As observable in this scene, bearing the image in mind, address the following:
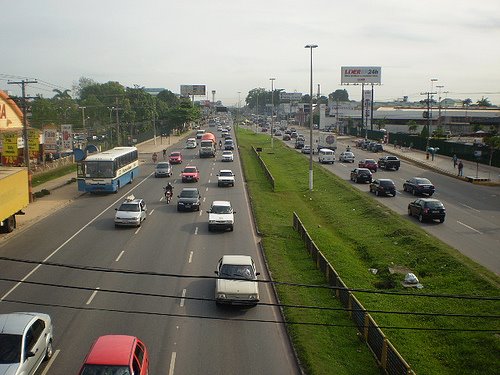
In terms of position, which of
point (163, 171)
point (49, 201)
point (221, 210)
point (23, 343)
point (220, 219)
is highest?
point (23, 343)

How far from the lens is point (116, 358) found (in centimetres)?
1248

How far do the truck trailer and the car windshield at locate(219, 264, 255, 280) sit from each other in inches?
540

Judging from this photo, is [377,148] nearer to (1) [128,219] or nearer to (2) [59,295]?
(1) [128,219]

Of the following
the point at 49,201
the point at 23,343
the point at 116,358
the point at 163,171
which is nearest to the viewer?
the point at 116,358

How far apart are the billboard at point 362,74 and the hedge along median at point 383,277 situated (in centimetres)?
8056

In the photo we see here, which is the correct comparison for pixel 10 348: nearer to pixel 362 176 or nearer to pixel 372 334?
pixel 372 334

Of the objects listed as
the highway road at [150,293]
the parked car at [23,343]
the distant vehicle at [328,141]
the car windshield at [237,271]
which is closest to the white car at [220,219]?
the highway road at [150,293]

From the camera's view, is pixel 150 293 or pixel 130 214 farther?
pixel 130 214

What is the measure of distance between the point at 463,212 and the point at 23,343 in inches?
1194

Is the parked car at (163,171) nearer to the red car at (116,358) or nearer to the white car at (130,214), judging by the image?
the white car at (130,214)

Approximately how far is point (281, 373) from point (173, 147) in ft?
286

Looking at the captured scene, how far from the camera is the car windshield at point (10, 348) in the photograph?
42.3ft

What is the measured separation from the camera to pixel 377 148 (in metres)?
85.9

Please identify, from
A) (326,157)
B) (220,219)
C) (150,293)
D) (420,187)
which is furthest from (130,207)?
(326,157)
